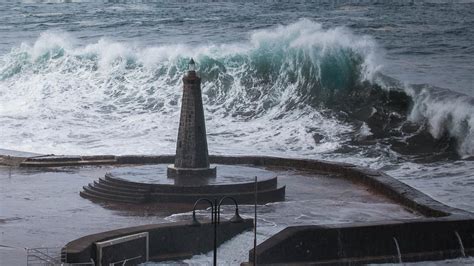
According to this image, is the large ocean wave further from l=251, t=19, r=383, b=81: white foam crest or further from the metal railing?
the metal railing

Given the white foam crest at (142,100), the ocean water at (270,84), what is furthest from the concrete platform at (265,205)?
the white foam crest at (142,100)

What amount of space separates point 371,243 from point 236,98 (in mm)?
21489

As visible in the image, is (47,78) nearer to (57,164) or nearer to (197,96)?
(57,164)

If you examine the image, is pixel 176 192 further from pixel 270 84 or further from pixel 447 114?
pixel 270 84

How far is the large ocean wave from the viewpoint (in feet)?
113

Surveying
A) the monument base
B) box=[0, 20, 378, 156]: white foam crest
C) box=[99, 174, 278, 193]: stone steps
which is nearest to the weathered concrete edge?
box=[99, 174, 278, 193]: stone steps

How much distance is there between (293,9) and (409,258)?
39.7m

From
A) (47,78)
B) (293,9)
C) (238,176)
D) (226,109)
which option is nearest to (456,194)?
(238,176)

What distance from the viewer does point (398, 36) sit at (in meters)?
49.1

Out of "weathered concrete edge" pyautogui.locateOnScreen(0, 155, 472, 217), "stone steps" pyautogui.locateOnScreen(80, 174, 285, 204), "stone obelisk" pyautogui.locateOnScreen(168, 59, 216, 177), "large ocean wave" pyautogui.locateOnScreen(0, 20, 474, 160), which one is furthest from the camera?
"large ocean wave" pyautogui.locateOnScreen(0, 20, 474, 160)

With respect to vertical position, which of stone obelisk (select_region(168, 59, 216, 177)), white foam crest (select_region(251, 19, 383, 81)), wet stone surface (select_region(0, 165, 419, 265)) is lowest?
wet stone surface (select_region(0, 165, 419, 265))

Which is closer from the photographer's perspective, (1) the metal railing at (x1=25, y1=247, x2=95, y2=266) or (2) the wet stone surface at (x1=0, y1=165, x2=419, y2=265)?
(1) the metal railing at (x1=25, y1=247, x2=95, y2=266)

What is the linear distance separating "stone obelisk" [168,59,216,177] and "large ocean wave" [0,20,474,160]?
30.2 feet

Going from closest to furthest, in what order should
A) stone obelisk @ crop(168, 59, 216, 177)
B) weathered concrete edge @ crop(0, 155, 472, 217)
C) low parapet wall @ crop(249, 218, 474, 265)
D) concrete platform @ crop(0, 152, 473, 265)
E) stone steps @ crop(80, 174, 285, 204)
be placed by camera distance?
low parapet wall @ crop(249, 218, 474, 265)
concrete platform @ crop(0, 152, 473, 265)
stone steps @ crop(80, 174, 285, 204)
stone obelisk @ crop(168, 59, 216, 177)
weathered concrete edge @ crop(0, 155, 472, 217)
